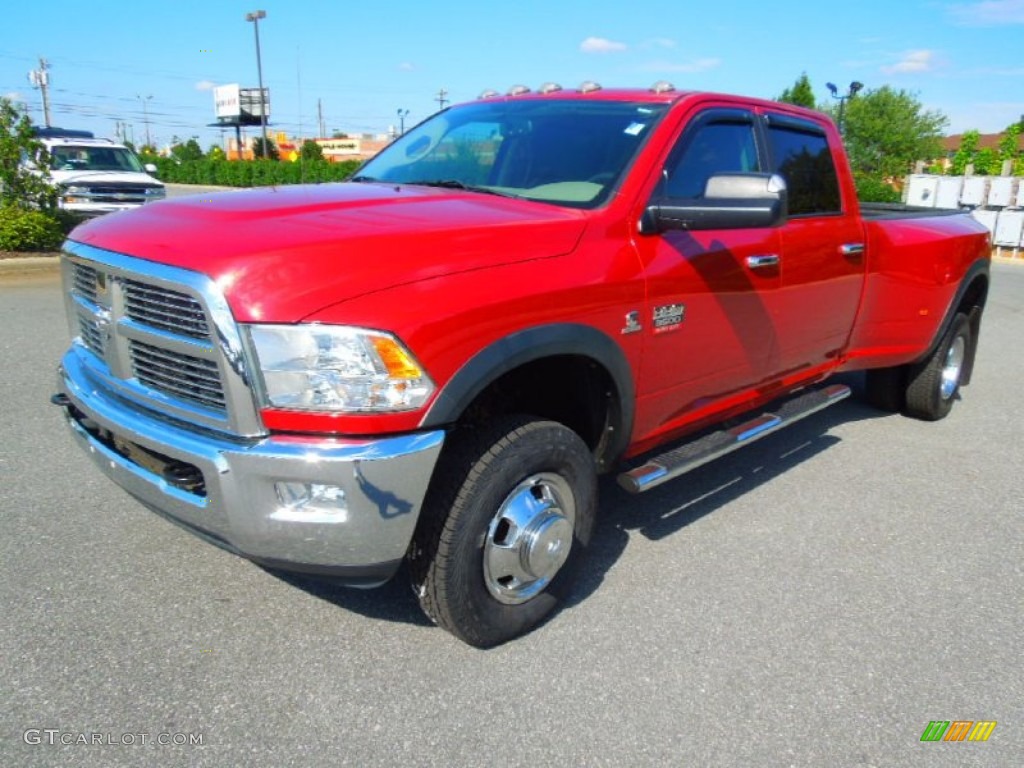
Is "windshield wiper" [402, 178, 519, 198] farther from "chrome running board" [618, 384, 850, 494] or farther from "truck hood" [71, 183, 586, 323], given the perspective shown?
"chrome running board" [618, 384, 850, 494]

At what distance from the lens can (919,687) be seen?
105 inches

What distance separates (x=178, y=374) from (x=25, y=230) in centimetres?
1137

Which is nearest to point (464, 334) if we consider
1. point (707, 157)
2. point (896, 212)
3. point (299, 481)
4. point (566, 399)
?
point (299, 481)

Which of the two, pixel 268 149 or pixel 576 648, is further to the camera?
pixel 268 149

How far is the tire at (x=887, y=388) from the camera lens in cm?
571

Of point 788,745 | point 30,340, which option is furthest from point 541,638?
point 30,340

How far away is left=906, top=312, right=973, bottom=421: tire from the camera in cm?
555

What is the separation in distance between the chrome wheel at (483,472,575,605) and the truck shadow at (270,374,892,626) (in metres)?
0.34

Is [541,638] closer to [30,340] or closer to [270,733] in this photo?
[270,733]

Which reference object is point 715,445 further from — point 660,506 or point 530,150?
point 530,150

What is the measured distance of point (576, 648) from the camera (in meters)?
2.84

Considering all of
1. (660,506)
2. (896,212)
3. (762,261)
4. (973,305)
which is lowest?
(660,506)

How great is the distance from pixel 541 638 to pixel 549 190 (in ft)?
5.70

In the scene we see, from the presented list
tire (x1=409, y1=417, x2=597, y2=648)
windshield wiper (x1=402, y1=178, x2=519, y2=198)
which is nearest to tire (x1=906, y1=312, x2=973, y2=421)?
tire (x1=409, y1=417, x2=597, y2=648)
